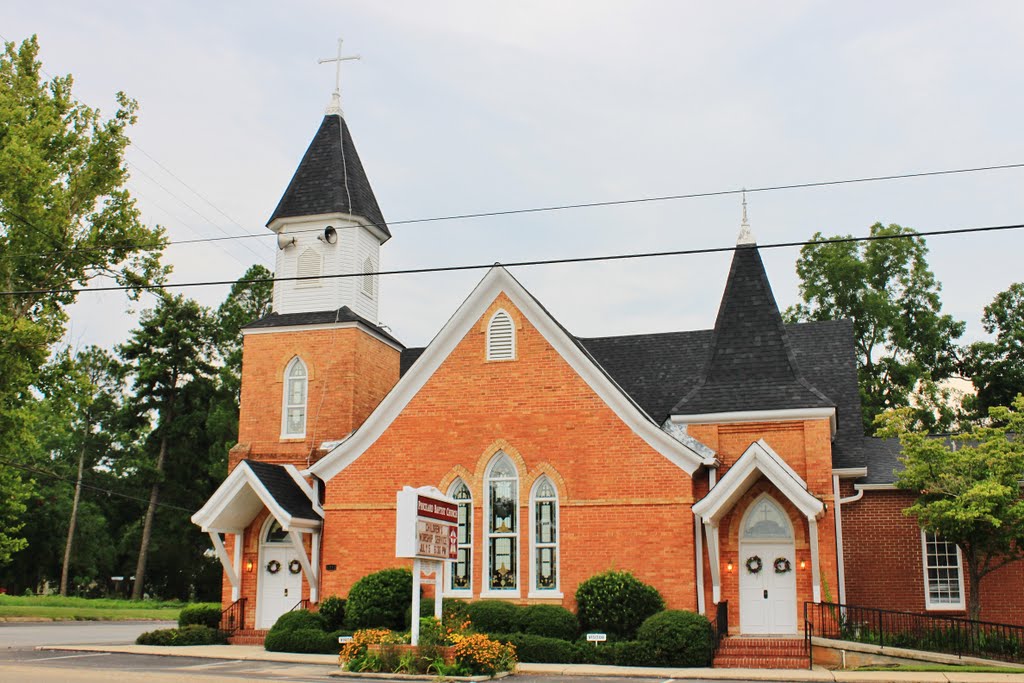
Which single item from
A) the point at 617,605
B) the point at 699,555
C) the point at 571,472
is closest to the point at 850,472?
the point at 699,555

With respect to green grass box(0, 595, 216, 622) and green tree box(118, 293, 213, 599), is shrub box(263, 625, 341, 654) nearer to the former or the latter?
green grass box(0, 595, 216, 622)

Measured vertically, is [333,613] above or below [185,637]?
above

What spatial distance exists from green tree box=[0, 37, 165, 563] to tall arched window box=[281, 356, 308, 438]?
7.09m

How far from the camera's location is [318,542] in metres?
24.2

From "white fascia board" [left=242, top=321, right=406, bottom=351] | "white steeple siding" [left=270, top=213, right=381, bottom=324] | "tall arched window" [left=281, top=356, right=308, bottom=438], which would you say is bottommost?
"tall arched window" [left=281, top=356, right=308, bottom=438]

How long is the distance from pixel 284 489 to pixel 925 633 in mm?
14715

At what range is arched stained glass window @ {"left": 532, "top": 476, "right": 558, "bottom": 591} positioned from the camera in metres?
22.0

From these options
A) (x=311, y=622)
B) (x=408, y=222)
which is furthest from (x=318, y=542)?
(x=408, y=222)

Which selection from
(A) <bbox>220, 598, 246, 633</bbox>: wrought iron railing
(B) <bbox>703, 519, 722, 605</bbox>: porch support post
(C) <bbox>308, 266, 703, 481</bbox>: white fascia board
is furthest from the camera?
(A) <bbox>220, 598, 246, 633</bbox>: wrought iron railing

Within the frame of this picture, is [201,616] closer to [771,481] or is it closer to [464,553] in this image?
[464,553]

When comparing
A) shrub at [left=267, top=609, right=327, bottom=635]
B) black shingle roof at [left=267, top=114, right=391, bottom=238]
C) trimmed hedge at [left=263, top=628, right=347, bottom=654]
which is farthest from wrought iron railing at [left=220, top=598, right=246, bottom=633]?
black shingle roof at [left=267, top=114, right=391, bottom=238]

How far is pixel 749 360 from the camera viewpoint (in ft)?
74.6

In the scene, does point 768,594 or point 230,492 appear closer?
point 768,594

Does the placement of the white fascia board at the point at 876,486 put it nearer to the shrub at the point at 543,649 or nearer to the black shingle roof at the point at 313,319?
the shrub at the point at 543,649
